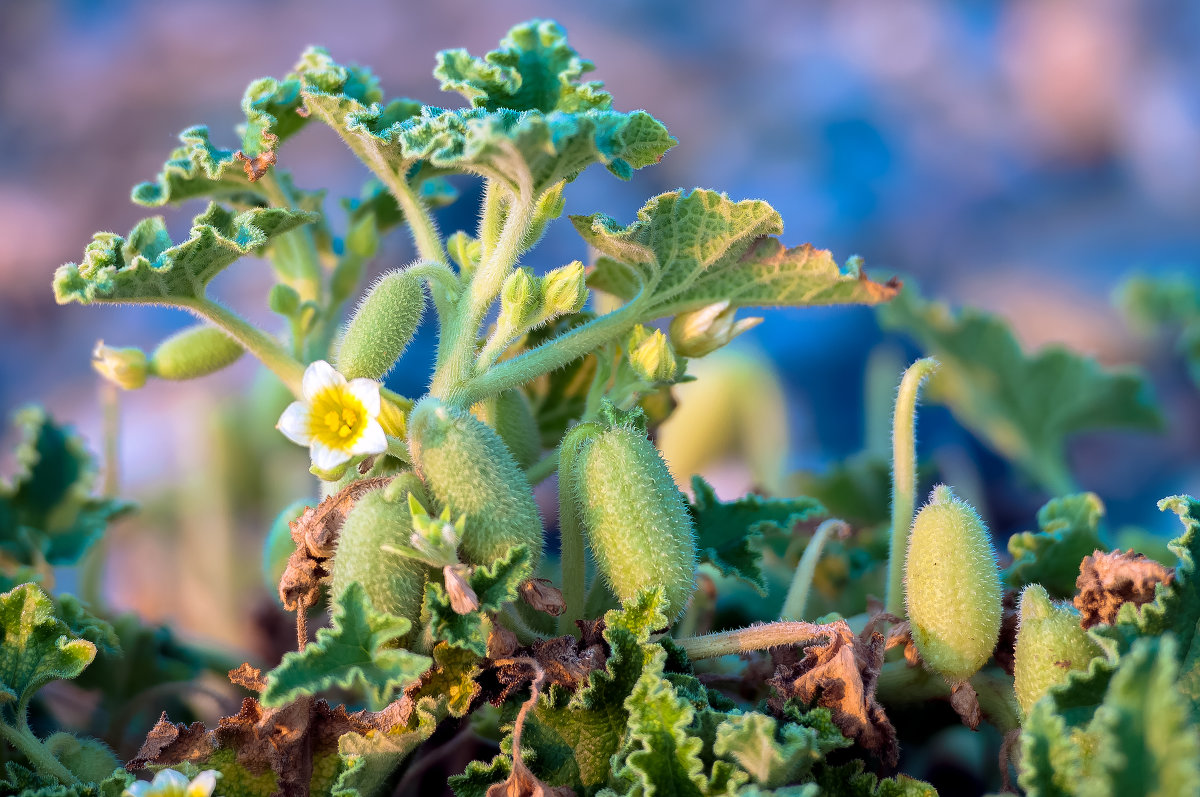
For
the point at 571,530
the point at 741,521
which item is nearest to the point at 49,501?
the point at 571,530

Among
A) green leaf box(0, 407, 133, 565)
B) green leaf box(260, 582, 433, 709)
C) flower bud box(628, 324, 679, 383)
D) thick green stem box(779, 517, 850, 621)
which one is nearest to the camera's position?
green leaf box(260, 582, 433, 709)

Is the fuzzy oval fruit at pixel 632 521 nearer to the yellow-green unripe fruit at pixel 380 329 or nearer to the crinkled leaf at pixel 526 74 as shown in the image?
the yellow-green unripe fruit at pixel 380 329

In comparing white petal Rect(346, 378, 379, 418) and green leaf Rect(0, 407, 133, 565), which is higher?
green leaf Rect(0, 407, 133, 565)

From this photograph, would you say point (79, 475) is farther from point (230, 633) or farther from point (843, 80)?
point (843, 80)

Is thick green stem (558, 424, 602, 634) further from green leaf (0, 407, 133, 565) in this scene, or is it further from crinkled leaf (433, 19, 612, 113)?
A: green leaf (0, 407, 133, 565)

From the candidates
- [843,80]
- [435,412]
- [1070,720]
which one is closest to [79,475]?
[435,412]

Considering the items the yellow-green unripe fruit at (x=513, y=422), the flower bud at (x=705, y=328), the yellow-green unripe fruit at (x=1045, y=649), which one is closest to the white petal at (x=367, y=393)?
the yellow-green unripe fruit at (x=513, y=422)

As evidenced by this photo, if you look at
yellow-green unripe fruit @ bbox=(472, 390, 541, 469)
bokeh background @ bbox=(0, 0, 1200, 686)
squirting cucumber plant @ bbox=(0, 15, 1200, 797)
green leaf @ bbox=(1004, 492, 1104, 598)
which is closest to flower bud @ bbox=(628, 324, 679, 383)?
squirting cucumber plant @ bbox=(0, 15, 1200, 797)

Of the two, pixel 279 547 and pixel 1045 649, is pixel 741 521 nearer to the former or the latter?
pixel 1045 649
